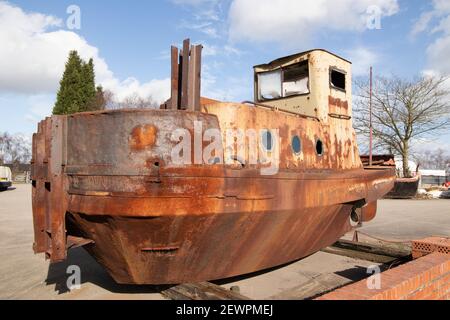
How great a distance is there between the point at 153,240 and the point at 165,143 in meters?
0.98

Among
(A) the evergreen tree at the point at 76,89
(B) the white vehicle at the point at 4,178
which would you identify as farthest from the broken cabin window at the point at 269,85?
(B) the white vehicle at the point at 4,178

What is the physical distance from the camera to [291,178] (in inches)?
157

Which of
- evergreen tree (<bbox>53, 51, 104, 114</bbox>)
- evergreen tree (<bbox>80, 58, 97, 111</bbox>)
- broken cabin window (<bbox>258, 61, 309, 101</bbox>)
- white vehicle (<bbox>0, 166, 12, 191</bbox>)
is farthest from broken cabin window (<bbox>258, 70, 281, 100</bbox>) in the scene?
white vehicle (<bbox>0, 166, 12, 191</bbox>)

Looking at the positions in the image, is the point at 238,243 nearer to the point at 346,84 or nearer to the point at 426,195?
the point at 346,84

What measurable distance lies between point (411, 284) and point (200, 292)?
2120 mm

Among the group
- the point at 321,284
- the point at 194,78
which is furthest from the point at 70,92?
the point at 321,284

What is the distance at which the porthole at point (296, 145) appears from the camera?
4.39 metres

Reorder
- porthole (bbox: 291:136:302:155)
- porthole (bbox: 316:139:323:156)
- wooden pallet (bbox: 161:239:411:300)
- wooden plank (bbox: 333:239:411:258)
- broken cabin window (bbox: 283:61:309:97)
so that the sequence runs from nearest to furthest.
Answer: wooden pallet (bbox: 161:239:411:300) → porthole (bbox: 291:136:302:155) → porthole (bbox: 316:139:323:156) → broken cabin window (bbox: 283:61:309:97) → wooden plank (bbox: 333:239:411:258)

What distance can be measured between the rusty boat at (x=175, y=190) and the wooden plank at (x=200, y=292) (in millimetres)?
109

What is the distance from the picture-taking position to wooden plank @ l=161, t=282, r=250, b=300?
3574 mm

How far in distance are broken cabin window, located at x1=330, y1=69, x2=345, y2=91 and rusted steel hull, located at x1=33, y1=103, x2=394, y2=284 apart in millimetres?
1559

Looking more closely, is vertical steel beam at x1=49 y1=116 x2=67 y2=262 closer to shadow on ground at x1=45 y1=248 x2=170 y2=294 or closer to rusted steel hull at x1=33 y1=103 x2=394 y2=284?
rusted steel hull at x1=33 y1=103 x2=394 y2=284

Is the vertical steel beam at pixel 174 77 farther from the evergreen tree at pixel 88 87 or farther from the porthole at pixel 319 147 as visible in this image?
the evergreen tree at pixel 88 87
